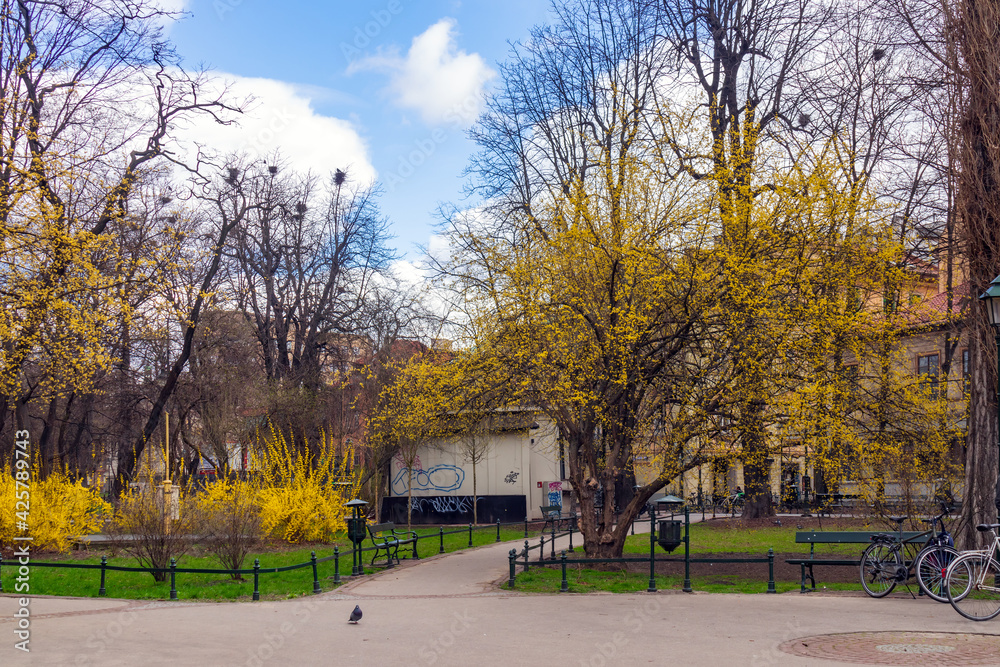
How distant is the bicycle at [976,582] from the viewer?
10445mm

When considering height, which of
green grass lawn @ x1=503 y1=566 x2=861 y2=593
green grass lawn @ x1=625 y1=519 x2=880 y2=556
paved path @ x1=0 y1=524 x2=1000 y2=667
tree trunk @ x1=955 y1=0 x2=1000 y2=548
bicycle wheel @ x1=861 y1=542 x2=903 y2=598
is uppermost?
tree trunk @ x1=955 y1=0 x2=1000 y2=548

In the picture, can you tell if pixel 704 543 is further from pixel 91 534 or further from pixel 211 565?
pixel 91 534

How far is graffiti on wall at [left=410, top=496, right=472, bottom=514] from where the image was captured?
33875 mm

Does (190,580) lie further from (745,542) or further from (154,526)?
(745,542)

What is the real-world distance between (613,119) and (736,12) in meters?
4.64

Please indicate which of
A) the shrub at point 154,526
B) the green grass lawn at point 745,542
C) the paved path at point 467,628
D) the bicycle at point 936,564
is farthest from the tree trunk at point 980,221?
the shrub at point 154,526

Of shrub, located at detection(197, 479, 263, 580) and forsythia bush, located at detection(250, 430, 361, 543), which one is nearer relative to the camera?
shrub, located at detection(197, 479, 263, 580)

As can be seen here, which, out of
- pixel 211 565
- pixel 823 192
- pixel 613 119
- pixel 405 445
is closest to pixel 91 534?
pixel 211 565

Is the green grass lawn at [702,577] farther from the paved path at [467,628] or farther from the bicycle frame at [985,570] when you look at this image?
the bicycle frame at [985,570]

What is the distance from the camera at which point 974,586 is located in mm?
10719

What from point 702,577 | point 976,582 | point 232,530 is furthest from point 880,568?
point 232,530

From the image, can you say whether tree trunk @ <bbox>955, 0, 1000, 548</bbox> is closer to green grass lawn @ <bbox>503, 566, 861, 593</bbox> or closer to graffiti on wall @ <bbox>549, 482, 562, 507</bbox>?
green grass lawn @ <bbox>503, 566, 861, 593</bbox>

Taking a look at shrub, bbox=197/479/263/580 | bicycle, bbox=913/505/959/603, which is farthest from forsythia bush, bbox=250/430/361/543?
bicycle, bbox=913/505/959/603

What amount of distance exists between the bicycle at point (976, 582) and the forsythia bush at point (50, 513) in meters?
15.7
